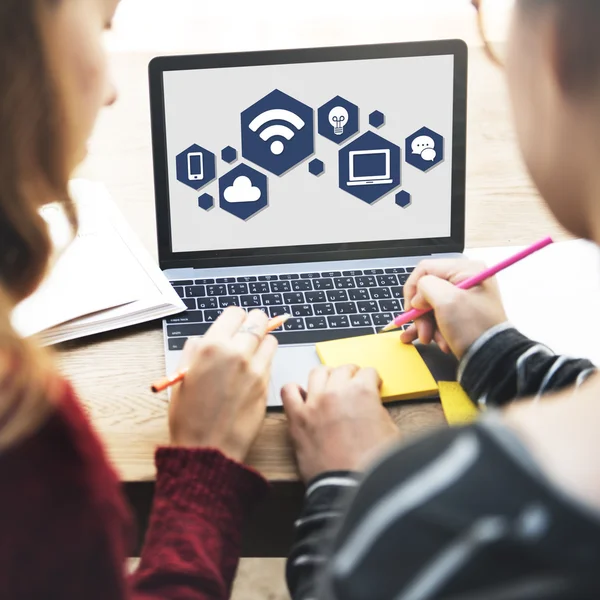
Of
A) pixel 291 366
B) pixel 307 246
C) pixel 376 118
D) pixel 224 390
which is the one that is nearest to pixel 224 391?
pixel 224 390

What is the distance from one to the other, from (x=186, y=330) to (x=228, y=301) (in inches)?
2.7

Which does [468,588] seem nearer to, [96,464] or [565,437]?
[565,437]

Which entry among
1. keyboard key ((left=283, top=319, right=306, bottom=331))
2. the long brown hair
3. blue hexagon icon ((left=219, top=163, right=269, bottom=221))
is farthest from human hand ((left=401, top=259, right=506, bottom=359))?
the long brown hair

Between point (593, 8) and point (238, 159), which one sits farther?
point (238, 159)

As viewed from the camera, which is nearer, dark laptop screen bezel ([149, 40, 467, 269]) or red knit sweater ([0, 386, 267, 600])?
Answer: red knit sweater ([0, 386, 267, 600])

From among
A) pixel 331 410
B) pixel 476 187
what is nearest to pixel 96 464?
pixel 331 410

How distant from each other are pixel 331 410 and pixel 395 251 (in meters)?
0.33

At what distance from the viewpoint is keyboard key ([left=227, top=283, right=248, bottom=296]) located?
36.7 inches

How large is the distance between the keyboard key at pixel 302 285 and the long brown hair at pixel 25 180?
1.27 ft

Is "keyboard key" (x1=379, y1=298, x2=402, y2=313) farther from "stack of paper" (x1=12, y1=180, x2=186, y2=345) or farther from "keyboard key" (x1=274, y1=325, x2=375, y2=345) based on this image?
"stack of paper" (x1=12, y1=180, x2=186, y2=345)

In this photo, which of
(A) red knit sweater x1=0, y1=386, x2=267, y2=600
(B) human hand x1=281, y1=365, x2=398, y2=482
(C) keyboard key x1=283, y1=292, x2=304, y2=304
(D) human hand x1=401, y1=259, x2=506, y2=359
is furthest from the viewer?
(C) keyboard key x1=283, y1=292, x2=304, y2=304

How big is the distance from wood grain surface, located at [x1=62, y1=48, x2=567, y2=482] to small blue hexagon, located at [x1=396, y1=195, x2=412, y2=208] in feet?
0.34

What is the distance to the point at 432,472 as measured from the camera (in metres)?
0.39

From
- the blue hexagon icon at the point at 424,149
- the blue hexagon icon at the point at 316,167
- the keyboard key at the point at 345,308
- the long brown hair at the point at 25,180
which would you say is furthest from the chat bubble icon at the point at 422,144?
the long brown hair at the point at 25,180
